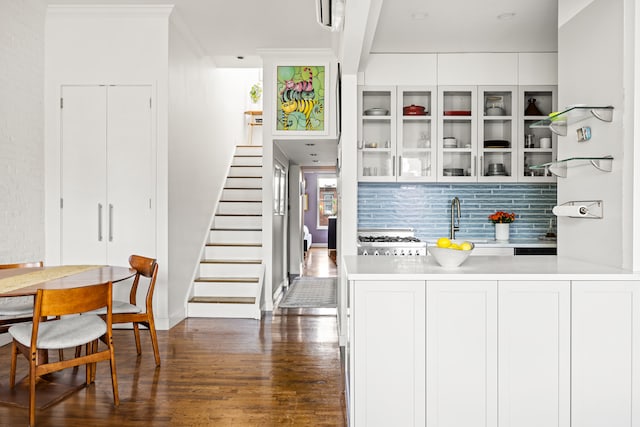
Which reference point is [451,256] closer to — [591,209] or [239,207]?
[591,209]

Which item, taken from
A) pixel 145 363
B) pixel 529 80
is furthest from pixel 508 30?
pixel 145 363

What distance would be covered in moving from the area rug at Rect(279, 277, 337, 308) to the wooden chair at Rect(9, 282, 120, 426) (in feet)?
9.14

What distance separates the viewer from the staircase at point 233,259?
4789 millimetres

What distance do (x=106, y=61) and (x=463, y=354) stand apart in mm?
4004

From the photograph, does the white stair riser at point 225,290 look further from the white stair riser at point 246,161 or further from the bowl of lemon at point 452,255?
the bowl of lemon at point 452,255

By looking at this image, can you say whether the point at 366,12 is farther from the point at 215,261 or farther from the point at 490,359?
the point at 215,261

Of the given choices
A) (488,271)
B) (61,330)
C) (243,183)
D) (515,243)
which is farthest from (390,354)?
(243,183)

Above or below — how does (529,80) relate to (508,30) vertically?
below

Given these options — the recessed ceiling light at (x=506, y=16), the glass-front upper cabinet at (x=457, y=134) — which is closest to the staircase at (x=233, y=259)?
the glass-front upper cabinet at (x=457, y=134)

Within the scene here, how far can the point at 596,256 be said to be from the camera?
2312 mm

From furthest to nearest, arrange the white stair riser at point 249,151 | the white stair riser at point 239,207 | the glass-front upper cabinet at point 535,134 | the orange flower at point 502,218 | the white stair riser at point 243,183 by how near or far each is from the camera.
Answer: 1. the white stair riser at point 249,151
2. the white stair riser at point 243,183
3. the white stair riser at point 239,207
4. the orange flower at point 502,218
5. the glass-front upper cabinet at point 535,134

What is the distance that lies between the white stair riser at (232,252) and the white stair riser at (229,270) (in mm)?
267

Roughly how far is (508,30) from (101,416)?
14.2ft

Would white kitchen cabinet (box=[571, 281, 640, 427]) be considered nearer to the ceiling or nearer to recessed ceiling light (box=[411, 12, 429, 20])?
the ceiling
